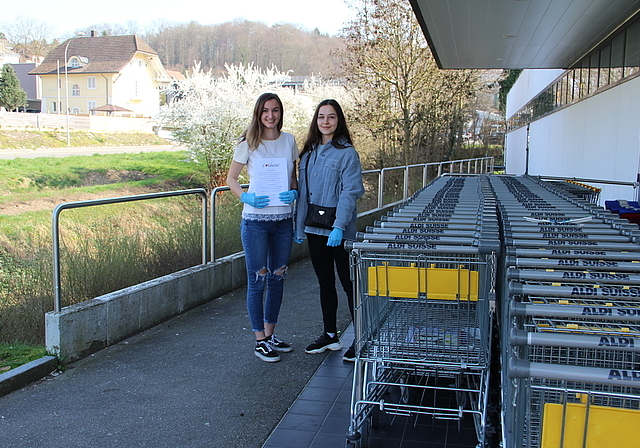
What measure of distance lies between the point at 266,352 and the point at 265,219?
3.56 ft

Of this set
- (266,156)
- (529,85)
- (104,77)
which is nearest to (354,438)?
(266,156)

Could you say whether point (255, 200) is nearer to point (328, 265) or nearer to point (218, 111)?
point (328, 265)

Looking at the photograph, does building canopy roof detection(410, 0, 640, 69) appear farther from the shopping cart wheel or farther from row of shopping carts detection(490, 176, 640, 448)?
the shopping cart wheel

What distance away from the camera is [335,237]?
4723 mm

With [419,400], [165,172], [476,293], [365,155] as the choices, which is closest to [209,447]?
[419,400]

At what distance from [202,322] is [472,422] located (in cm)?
304

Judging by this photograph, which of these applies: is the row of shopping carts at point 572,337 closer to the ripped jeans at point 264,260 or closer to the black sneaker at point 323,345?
the ripped jeans at point 264,260

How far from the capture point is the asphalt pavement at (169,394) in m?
3.80

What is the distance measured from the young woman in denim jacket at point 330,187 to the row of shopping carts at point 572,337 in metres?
1.42

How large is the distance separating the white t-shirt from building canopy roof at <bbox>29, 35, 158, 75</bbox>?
87186mm

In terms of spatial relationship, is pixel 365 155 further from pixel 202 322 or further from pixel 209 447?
pixel 209 447

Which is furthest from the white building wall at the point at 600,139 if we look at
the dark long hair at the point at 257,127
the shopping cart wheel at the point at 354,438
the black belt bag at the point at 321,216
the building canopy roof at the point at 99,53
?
the building canopy roof at the point at 99,53

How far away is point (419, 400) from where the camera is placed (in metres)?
4.35

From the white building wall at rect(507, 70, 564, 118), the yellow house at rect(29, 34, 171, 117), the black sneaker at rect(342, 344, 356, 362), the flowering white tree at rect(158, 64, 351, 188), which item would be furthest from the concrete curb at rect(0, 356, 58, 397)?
the yellow house at rect(29, 34, 171, 117)
